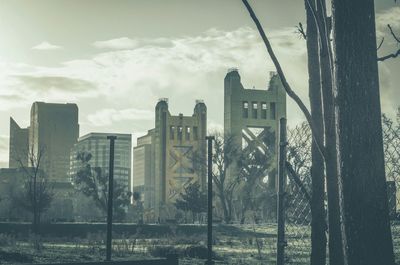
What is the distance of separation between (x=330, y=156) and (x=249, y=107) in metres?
126

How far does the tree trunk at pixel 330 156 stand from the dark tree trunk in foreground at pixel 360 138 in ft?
1.91

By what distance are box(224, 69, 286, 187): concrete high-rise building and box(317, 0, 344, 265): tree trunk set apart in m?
114

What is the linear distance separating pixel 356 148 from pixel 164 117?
150 metres

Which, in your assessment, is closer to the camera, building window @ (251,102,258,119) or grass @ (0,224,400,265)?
grass @ (0,224,400,265)

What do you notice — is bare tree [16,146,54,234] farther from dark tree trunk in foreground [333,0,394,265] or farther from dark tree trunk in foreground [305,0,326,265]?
dark tree trunk in foreground [333,0,394,265]

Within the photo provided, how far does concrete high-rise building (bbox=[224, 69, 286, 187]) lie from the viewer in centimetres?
12606

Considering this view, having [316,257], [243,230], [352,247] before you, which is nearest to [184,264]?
[316,257]

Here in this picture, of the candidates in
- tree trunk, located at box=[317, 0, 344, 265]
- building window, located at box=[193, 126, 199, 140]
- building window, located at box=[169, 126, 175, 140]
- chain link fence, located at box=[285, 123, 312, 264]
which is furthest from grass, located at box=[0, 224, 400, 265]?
building window, located at box=[193, 126, 199, 140]

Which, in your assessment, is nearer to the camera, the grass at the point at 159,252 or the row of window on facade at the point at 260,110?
the grass at the point at 159,252

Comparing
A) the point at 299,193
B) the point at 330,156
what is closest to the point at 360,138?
the point at 330,156

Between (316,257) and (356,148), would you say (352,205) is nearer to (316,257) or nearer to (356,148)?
(356,148)

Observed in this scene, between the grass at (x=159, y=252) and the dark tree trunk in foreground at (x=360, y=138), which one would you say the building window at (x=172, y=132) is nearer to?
the grass at (x=159, y=252)

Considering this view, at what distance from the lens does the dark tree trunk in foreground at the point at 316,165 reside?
7305 mm

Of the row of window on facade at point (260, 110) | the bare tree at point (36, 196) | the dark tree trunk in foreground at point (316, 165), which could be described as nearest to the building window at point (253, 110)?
the row of window on facade at point (260, 110)
